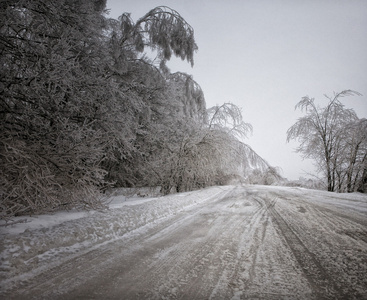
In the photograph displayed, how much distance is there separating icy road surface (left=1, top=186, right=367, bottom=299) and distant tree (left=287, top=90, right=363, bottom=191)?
836cm

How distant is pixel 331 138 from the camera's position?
9734mm

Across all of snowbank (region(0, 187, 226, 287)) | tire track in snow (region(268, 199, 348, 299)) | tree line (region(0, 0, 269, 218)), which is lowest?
snowbank (region(0, 187, 226, 287))

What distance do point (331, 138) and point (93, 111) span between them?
446 inches

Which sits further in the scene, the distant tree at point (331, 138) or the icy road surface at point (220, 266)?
the distant tree at point (331, 138)

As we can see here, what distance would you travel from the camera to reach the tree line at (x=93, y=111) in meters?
3.04

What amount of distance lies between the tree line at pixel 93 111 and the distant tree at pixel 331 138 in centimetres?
294

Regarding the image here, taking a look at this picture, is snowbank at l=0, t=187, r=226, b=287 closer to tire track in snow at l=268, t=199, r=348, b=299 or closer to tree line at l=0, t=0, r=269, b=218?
tree line at l=0, t=0, r=269, b=218

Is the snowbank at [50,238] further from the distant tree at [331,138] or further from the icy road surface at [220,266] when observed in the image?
the distant tree at [331,138]

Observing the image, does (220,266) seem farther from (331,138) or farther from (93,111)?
(331,138)

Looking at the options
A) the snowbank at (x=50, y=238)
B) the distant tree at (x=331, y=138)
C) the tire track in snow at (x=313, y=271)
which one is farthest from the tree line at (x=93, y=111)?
the tire track in snow at (x=313, y=271)

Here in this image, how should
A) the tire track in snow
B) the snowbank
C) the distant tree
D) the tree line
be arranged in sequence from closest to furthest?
the tire track in snow
the snowbank
the tree line
the distant tree

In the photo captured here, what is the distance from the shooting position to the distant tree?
29.9 feet

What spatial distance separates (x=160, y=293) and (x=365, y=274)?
1606 mm

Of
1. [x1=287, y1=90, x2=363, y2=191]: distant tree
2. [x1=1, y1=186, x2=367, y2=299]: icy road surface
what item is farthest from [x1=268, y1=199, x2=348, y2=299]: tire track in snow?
[x1=287, y1=90, x2=363, y2=191]: distant tree
